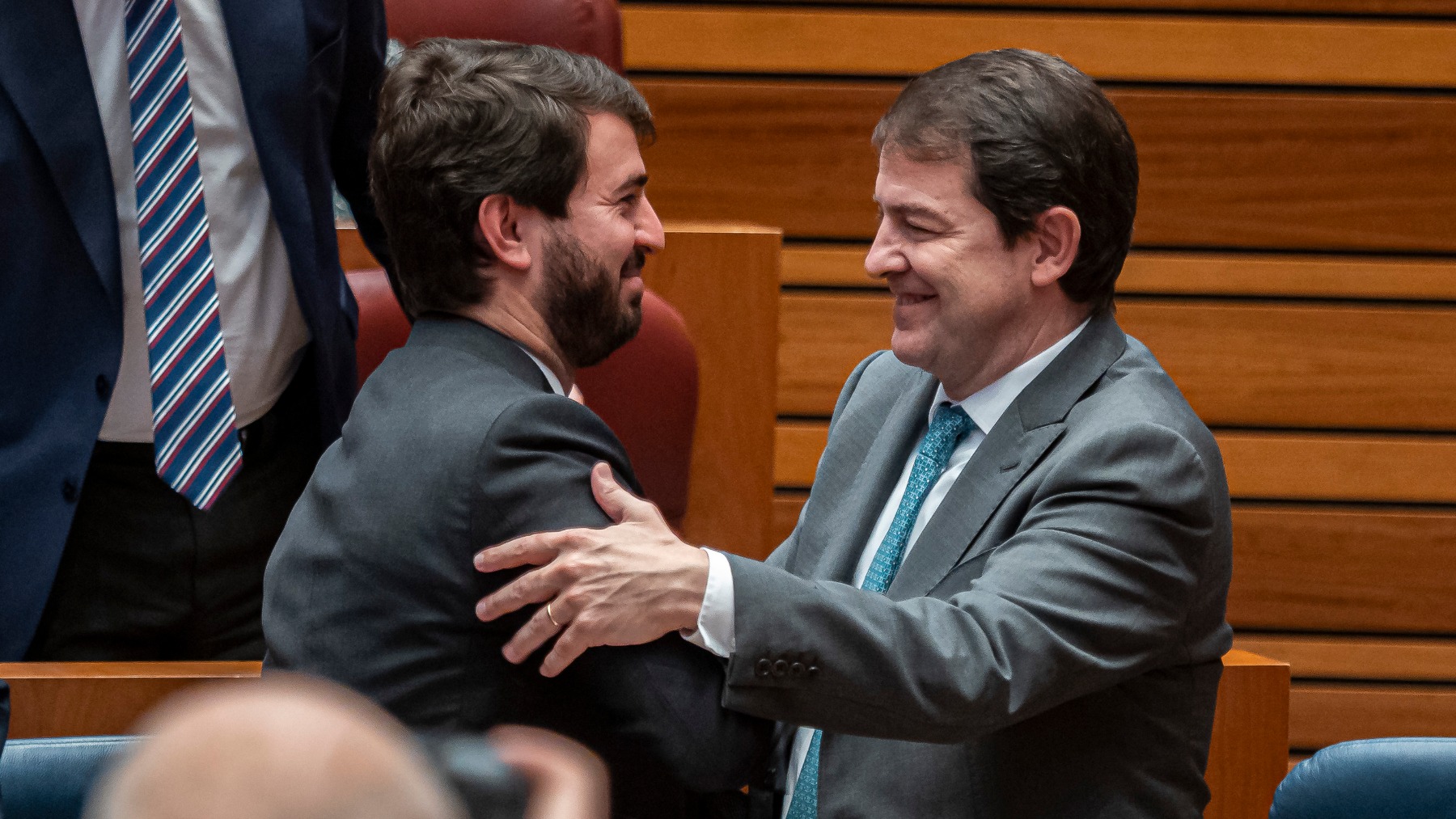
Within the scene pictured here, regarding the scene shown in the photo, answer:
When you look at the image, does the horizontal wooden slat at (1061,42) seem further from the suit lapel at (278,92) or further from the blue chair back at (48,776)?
the blue chair back at (48,776)

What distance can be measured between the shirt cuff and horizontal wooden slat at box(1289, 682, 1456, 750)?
2.39 meters

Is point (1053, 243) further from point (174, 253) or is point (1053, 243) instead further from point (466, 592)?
point (174, 253)

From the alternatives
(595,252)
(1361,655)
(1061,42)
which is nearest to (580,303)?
(595,252)

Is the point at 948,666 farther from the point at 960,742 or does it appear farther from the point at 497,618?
the point at 497,618

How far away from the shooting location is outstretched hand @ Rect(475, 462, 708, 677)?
117 cm

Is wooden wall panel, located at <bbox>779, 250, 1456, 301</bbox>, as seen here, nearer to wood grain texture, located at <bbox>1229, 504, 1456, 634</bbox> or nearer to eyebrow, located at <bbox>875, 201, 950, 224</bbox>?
wood grain texture, located at <bbox>1229, 504, 1456, 634</bbox>

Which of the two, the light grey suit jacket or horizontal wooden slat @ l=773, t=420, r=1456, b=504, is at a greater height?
the light grey suit jacket

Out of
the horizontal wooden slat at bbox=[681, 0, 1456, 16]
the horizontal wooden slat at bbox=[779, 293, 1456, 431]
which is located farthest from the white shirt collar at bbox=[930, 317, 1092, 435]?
the horizontal wooden slat at bbox=[681, 0, 1456, 16]

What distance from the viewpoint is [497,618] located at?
1.22 metres

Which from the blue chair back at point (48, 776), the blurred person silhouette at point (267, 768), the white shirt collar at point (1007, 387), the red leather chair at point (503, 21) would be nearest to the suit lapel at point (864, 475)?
the white shirt collar at point (1007, 387)

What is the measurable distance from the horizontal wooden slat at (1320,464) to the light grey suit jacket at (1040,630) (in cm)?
171

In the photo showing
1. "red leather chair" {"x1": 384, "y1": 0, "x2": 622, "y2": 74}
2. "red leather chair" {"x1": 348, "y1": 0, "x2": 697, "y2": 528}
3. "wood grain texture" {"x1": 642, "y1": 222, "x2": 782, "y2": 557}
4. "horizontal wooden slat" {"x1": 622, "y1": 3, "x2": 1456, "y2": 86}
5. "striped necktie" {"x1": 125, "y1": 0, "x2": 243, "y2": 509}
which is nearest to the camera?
"striped necktie" {"x1": 125, "y1": 0, "x2": 243, "y2": 509}

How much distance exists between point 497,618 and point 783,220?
212 centimetres

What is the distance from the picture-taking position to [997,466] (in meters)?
1.45
